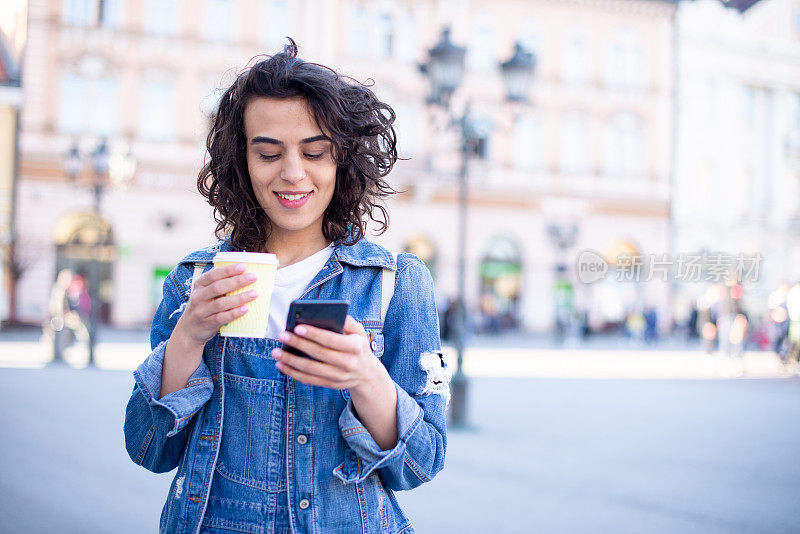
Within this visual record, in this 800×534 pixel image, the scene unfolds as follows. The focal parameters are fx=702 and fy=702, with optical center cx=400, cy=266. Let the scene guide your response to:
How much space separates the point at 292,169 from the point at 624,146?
31901mm

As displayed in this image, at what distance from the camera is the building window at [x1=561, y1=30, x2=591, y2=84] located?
3072cm

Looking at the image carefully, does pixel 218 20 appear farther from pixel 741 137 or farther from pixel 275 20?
pixel 741 137

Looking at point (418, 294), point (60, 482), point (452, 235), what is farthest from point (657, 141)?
point (418, 294)

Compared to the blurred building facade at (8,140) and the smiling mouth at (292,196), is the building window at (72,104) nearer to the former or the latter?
the blurred building facade at (8,140)

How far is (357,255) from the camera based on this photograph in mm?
1773

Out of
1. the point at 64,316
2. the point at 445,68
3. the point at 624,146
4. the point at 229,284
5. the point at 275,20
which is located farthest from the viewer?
the point at 624,146

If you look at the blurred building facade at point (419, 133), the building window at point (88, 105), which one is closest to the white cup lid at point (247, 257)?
the blurred building facade at point (419, 133)

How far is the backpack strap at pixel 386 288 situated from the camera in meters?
1.70

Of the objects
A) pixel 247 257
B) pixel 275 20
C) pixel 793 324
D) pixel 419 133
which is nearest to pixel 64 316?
pixel 247 257

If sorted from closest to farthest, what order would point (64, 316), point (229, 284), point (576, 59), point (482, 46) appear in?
point (229, 284) < point (64, 316) < point (482, 46) < point (576, 59)

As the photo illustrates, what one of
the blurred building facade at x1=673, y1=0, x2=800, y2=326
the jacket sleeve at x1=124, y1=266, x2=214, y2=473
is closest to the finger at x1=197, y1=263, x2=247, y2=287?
the jacket sleeve at x1=124, y1=266, x2=214, y2=473

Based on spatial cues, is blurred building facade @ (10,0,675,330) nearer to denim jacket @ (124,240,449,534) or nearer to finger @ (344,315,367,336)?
denim jacket @ (124,240,449,534)

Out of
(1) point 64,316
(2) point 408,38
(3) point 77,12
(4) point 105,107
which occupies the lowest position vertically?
(1) point 64,316

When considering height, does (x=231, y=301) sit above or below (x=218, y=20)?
below
